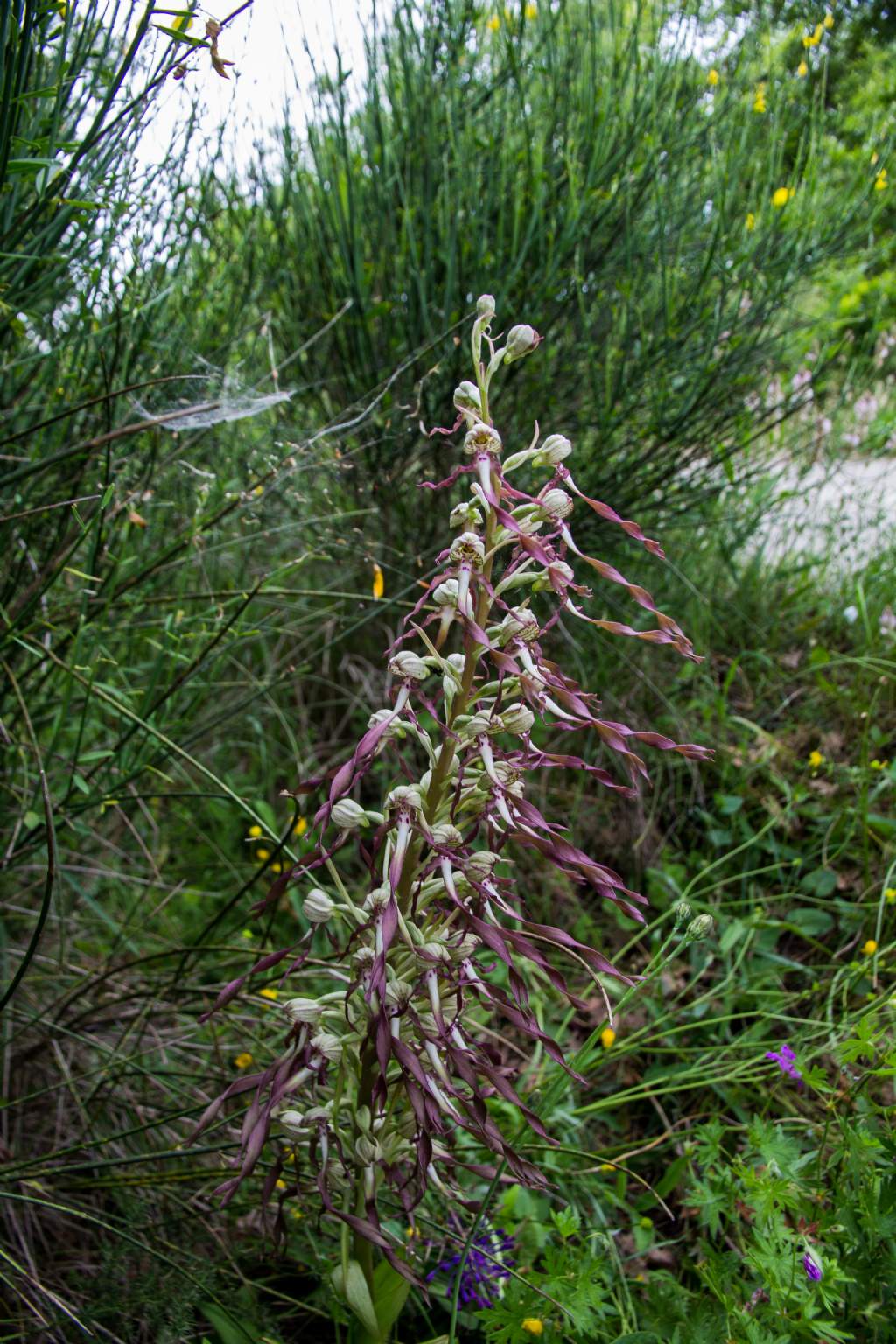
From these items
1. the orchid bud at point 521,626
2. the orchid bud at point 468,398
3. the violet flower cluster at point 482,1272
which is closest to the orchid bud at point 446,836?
the orchid bud at point 521,626

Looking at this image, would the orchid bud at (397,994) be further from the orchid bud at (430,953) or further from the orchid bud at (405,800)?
the orchid bud at (405,800)

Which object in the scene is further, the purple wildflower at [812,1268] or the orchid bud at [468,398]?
the purple wildflower at [812,1268]

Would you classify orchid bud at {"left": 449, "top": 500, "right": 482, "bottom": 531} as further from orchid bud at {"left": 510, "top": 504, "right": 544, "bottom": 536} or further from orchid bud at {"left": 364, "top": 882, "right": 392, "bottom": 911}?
orchid bud at {"left": 364, "top": 882, "right": 392, "bottom": 911}

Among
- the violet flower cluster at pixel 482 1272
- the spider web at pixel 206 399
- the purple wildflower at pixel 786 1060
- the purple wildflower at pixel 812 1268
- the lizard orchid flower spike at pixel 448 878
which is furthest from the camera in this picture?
the spider web at pixel 206 399

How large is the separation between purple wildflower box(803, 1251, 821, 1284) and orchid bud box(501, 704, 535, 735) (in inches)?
30.3

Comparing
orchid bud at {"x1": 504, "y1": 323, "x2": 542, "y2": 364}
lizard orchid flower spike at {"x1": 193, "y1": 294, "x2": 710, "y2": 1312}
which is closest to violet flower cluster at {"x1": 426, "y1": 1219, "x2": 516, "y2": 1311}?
lizard orchid flower spike at {"x1": 193, "y1": 294, "x2": 710, "y2": 1312}

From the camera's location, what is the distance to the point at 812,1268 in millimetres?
1224

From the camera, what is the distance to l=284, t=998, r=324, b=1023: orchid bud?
1.08m

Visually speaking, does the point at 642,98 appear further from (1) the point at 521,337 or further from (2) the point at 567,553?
(1) the point at 521,337

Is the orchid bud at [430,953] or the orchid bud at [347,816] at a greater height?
the orchid bud at [347,816]

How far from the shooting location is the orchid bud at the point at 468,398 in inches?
42.6

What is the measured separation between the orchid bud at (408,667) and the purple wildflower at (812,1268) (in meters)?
0.87

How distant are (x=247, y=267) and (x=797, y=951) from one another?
218 cm

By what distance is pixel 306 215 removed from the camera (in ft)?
8.49
